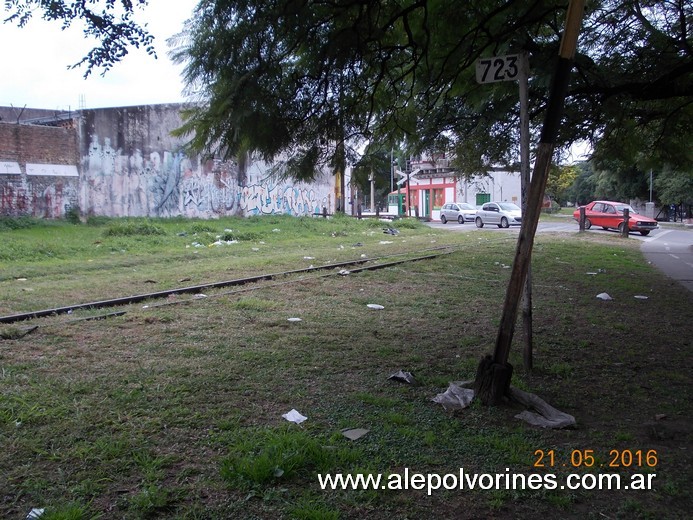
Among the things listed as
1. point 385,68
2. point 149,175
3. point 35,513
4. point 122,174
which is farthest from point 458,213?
point 35,513

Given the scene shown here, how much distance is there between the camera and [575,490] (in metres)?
3.10

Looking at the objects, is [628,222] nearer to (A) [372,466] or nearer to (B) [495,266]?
(B) [495,266]

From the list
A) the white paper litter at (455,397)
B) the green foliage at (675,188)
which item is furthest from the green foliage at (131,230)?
the green foliage at (675,188)

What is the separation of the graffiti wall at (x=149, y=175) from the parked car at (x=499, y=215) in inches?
513

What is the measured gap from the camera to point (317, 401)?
14.2 feet

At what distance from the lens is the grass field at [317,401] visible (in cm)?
299

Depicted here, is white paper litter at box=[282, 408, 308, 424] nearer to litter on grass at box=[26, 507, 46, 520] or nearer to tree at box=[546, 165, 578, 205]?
litter on grass at box=[26, 507, 46, 520]

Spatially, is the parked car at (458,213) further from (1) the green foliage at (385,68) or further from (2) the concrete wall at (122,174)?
(1) the green foliage at (385,68)

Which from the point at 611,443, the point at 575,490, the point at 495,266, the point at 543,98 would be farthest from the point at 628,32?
the point at 575,490

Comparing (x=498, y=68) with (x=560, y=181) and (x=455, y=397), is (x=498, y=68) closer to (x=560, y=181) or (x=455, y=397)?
(x=455, y=397)

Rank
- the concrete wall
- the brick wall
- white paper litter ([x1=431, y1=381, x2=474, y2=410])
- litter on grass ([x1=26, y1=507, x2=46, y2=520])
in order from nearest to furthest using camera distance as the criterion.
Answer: litter on grass ([x1=26, y1=507, x2=46, y2=520]), white paper litter ([x1=431, y1=381, x2=474, y2=410]), the brick wall, the concrete wall

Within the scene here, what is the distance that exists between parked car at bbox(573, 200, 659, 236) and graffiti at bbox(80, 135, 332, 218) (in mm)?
15973

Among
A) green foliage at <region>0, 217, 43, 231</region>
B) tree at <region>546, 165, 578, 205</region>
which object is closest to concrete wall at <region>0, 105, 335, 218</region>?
green foliage at <region>0, 217, 43, 231</region>

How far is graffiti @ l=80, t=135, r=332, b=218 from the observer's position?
2178cm
